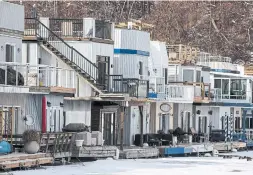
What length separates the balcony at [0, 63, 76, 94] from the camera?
53031 millimetres

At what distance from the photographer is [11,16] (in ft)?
184

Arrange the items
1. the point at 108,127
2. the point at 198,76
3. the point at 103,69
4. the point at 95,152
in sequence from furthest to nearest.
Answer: the point at 198,76 < the point at 108,127 < the point at 103,69 < the point at 95,152

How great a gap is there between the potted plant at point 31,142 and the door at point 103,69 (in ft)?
41.2

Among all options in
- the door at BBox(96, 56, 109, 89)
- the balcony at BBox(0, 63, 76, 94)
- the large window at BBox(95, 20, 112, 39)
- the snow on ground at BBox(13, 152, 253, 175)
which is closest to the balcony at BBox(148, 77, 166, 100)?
the door at BBox(96, 56, 109, 89)

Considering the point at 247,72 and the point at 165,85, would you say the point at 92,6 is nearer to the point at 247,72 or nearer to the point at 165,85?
the point at 247,72

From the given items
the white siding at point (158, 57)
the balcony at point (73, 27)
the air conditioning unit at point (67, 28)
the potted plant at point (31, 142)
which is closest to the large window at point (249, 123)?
the white siding at point (158, 57)

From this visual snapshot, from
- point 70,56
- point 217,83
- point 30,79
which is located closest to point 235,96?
point 217,83

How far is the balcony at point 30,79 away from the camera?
174 feet

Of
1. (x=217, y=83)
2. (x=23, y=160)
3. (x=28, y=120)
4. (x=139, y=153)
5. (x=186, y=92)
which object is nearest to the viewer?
(x=23, y=160)

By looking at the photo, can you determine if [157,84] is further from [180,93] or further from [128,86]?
[128,86]

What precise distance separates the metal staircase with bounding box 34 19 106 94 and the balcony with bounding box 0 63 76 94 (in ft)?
3.34

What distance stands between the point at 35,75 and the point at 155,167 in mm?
7118

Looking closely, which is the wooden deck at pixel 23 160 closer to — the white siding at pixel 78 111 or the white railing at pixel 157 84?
the white siding at pixel 78 111

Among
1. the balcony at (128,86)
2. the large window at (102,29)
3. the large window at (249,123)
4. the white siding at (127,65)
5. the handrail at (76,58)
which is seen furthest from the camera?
the large window at (249,123)
